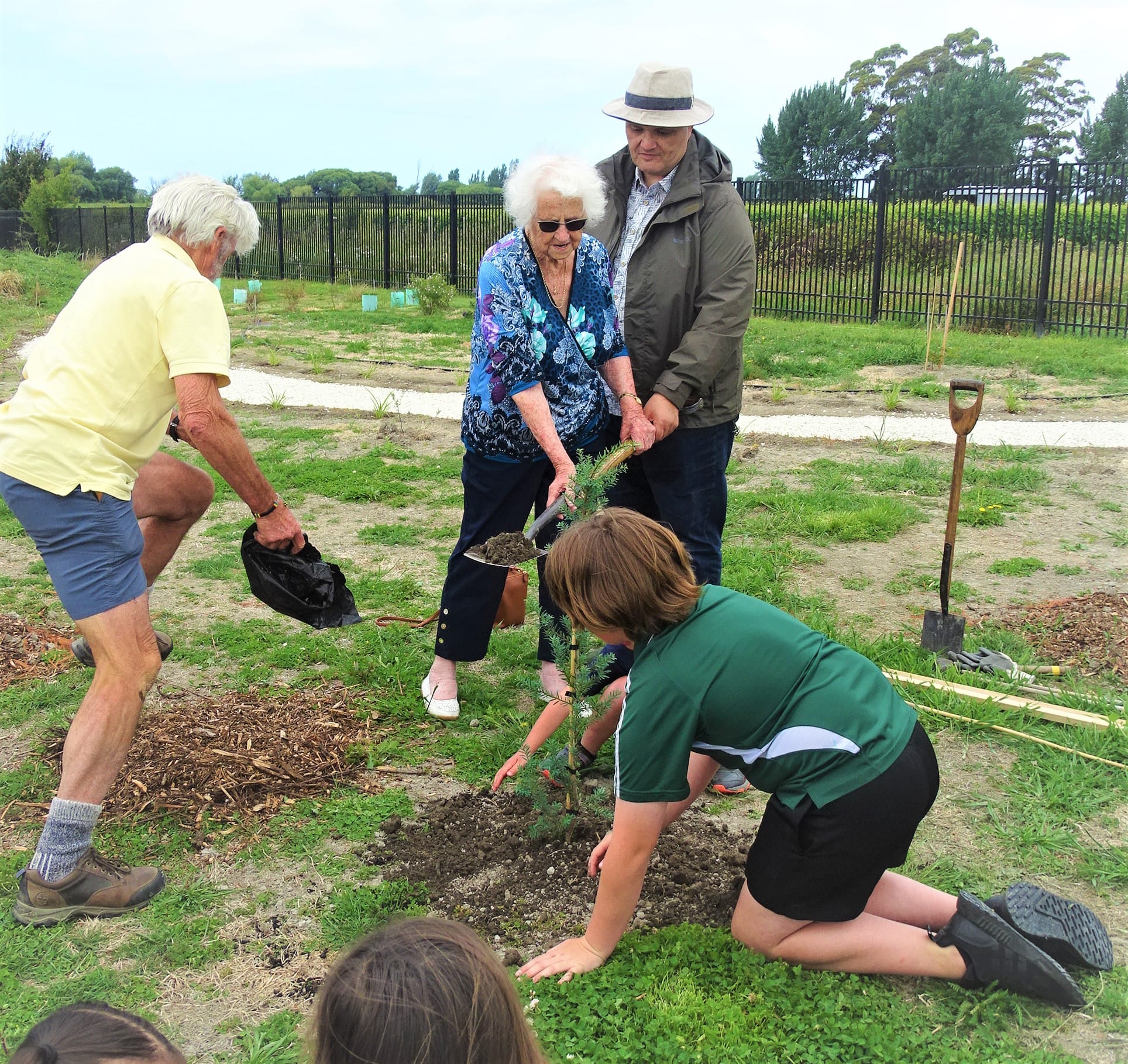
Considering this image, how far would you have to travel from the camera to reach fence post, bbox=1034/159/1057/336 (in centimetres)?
1630

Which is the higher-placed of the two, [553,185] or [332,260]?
[332,260]

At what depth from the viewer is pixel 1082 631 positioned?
4789 mm

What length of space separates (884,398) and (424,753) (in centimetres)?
823

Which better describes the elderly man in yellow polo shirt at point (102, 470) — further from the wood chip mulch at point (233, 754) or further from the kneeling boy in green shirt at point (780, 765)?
the kneeling boy in green shirt at point (780, 765)

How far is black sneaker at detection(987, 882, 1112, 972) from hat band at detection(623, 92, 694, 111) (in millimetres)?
2689

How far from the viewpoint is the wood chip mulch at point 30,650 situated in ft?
14.6

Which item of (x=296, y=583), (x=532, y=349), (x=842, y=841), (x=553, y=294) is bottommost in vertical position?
(x=842, y=841)

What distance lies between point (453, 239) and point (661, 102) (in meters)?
21.1

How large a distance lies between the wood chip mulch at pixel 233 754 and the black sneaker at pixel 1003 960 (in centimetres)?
202

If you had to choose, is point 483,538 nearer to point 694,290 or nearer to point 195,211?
point 694,290

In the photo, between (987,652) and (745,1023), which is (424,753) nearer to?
(745,1023)

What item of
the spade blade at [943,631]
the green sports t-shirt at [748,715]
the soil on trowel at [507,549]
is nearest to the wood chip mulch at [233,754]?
the soil on trowel at [507,549]

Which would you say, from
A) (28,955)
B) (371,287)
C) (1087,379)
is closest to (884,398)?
(1087,379)

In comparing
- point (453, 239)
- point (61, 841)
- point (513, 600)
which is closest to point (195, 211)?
point (61, 841)
